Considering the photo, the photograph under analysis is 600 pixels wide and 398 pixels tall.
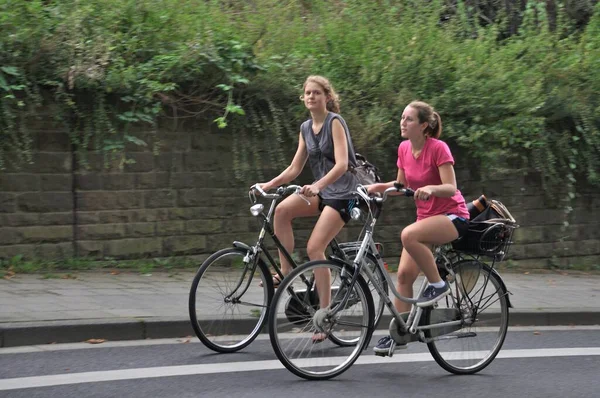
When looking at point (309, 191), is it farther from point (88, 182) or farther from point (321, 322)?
point (88, 182)

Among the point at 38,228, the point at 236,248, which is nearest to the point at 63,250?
the point at 38,228

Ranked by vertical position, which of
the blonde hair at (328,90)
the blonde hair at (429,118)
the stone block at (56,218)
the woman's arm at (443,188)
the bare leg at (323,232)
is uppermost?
the blonde hair at (328,90)

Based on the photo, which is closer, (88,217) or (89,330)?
(89,330)

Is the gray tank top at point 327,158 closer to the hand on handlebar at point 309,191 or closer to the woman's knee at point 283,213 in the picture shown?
the woman's knee at point 283,213

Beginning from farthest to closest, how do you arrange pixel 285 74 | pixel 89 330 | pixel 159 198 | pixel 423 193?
pixel 285 74
pixel 159 198
pixel 89 330
pixel 423 193

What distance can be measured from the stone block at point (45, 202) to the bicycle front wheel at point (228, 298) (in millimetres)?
3514

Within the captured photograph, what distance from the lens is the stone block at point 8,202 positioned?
9.63 meters

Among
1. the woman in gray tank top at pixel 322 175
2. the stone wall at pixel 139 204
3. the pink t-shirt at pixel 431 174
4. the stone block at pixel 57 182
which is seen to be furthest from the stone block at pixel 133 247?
the pink t-shirt at pixel 431 174

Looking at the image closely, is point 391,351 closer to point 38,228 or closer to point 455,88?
point 38,228

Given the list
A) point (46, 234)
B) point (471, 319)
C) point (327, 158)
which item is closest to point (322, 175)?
point (327, 158)

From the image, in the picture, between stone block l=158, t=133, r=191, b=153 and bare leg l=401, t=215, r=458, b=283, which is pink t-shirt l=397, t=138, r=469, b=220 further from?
stone block l=158, t=133, r=191, b=153

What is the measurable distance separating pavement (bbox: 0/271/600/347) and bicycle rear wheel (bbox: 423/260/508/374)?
1641 millimetres

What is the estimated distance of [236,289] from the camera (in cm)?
693

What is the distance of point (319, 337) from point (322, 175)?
140 centimetres
